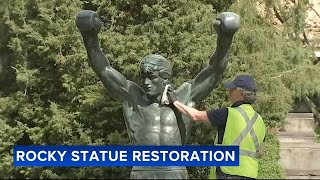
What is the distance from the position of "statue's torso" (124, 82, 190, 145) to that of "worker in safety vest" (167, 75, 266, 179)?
38 centimetres

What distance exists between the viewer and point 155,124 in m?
4.31

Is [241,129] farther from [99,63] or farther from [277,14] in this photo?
[277,14]

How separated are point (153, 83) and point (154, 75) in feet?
0.21

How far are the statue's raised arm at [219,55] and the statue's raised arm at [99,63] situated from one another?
46cm

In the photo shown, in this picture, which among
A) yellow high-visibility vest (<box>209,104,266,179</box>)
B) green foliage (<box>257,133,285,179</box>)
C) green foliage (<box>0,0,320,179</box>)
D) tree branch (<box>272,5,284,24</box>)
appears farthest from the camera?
tree branch (<box>272,5,284,24</box>)

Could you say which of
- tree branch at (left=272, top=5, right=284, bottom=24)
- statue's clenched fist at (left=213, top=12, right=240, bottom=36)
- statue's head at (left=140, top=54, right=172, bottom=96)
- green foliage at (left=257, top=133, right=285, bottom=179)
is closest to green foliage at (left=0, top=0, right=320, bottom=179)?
green foliage at (left=257, top=133, right=285, bottom=179)

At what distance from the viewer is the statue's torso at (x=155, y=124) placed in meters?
4.27

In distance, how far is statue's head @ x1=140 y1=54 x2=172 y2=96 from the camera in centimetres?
431

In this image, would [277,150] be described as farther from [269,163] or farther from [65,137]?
[65,137]

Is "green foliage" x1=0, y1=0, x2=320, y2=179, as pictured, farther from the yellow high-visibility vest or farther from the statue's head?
the yellow high-visibility vest

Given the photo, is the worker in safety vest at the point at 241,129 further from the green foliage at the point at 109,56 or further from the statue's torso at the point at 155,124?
the green foliage at the point at 109,56

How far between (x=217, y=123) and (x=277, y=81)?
8588mm

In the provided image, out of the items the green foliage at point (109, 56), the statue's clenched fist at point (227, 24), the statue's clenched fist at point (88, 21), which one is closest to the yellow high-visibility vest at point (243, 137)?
the statue's clenched fist at point (227, 24)

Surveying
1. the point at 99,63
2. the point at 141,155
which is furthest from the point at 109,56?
the point at 141,155
